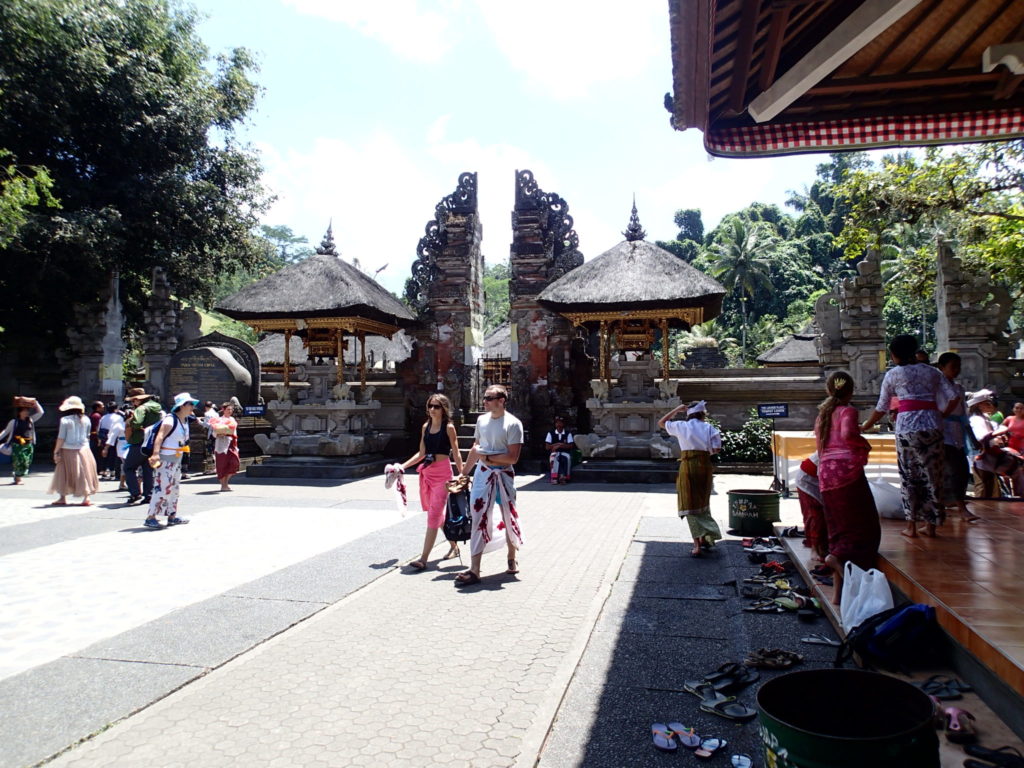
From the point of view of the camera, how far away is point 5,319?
66.9ft

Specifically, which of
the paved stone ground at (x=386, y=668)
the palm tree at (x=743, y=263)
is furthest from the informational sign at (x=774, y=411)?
the palm tree at (x=743, y=263)

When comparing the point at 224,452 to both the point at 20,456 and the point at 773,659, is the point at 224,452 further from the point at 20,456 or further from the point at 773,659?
the point at 773,659

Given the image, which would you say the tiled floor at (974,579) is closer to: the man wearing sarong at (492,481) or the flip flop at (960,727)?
the flip flop at (960,727)

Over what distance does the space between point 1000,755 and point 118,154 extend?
24544 millimetres

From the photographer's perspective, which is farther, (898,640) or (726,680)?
(726,680)

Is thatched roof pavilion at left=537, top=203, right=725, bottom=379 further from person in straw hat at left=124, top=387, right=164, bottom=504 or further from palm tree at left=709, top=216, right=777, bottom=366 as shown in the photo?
palm tree at left=709, top=216, right=777, bottom=366

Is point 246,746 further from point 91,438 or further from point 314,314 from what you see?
point 91,438

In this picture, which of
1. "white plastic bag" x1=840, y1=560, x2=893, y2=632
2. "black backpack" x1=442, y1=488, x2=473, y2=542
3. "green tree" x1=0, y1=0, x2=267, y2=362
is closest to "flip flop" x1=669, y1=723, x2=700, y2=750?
"white plastic bag" x1=840, y1=560, x2=893, y2=632

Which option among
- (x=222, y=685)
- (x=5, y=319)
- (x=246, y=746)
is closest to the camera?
(x=246, y=746)

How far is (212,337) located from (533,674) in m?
16.3

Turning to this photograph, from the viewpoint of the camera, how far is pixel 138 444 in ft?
36.3

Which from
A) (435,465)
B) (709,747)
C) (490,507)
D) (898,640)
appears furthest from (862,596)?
(435,465)

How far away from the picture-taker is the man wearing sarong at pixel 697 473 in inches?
277

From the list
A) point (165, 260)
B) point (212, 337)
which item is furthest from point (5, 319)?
point (212, 337)
